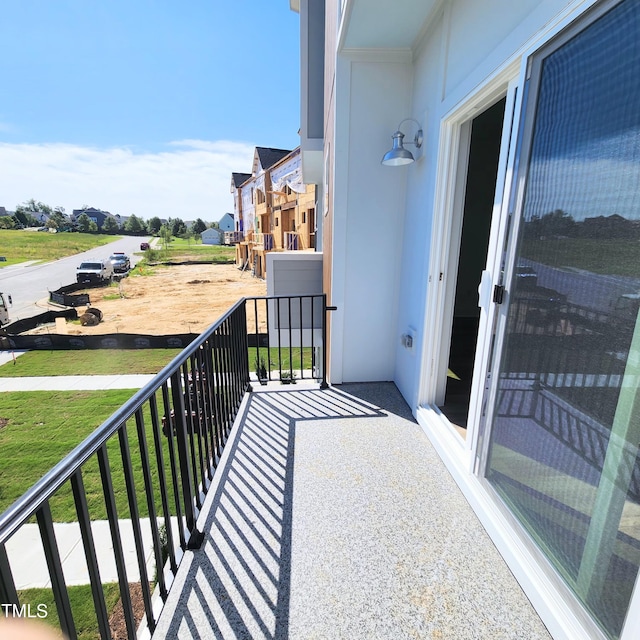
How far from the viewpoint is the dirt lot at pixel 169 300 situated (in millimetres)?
12515

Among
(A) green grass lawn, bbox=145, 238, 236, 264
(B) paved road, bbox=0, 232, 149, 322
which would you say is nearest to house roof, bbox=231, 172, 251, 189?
(A) green grass lawn, bbox=145, 238, 236, 264

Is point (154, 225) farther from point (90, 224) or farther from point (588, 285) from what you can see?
point (588, 285)

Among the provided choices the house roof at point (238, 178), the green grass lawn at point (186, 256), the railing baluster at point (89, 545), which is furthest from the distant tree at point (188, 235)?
the railing baluster at point (89, 545)

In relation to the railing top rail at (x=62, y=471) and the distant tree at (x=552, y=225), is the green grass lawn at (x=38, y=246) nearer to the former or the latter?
the railing top rail at (x=62, y=471)

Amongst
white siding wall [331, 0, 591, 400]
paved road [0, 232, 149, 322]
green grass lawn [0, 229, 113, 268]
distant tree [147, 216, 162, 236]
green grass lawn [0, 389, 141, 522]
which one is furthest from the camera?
distant tree [147, 216, 162, 236]

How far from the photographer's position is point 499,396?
1.48 meters

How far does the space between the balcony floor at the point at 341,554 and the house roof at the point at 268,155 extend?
21.4m

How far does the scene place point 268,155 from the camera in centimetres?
2127

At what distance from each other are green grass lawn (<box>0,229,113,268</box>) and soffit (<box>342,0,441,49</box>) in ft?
122

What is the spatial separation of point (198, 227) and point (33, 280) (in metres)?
32.4

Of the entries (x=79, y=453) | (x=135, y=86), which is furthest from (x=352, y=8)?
(x=135, y=86)

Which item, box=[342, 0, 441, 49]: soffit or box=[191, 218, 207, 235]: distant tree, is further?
box=[191, 218, 207, 235]: distant tree

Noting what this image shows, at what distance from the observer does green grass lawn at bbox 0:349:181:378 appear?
25.9 feet

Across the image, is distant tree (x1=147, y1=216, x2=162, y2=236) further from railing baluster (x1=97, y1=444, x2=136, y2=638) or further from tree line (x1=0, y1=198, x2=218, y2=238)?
railing baluster (x1=97, y1=444, x2=136, y2=638)
